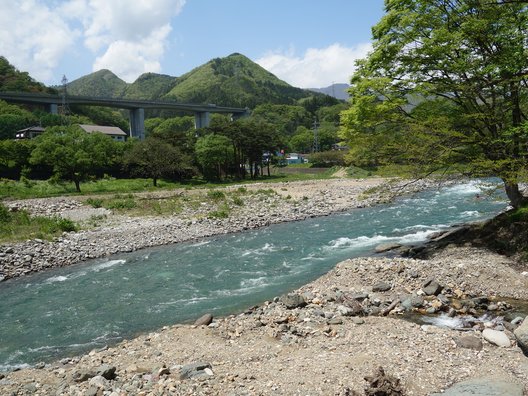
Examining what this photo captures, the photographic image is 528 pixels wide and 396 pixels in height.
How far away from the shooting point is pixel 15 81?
328ft

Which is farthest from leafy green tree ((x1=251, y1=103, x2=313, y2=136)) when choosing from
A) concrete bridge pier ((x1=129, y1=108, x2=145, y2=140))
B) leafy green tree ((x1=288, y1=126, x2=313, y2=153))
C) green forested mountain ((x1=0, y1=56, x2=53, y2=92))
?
green forested mountain ((x1=0, y1=56, x2=53, y2=92))

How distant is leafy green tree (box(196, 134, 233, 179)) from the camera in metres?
53.7

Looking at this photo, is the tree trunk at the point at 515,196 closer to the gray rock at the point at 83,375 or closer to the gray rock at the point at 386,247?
→ the gray rock at the point at 386,247

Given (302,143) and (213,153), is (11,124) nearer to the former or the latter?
(213,153)

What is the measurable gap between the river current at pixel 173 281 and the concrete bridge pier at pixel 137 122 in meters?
82.9

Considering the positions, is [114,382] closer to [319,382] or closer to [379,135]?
[319,382]

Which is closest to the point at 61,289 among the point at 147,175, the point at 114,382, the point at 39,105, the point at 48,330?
the point at 48,330

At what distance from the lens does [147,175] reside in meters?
52.6

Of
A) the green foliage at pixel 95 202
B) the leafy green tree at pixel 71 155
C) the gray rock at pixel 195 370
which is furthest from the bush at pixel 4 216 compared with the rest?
the gray rock at pixel 195 370

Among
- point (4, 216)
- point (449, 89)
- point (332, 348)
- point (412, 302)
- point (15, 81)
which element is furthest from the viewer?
point (15, 81)

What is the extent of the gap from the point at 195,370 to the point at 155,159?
42805 mm

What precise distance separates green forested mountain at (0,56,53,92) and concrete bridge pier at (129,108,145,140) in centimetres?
2612

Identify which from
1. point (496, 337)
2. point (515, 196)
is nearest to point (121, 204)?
point (515, 196)

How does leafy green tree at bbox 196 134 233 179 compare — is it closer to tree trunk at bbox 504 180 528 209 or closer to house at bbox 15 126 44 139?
house at bbox 15 126 44 139
